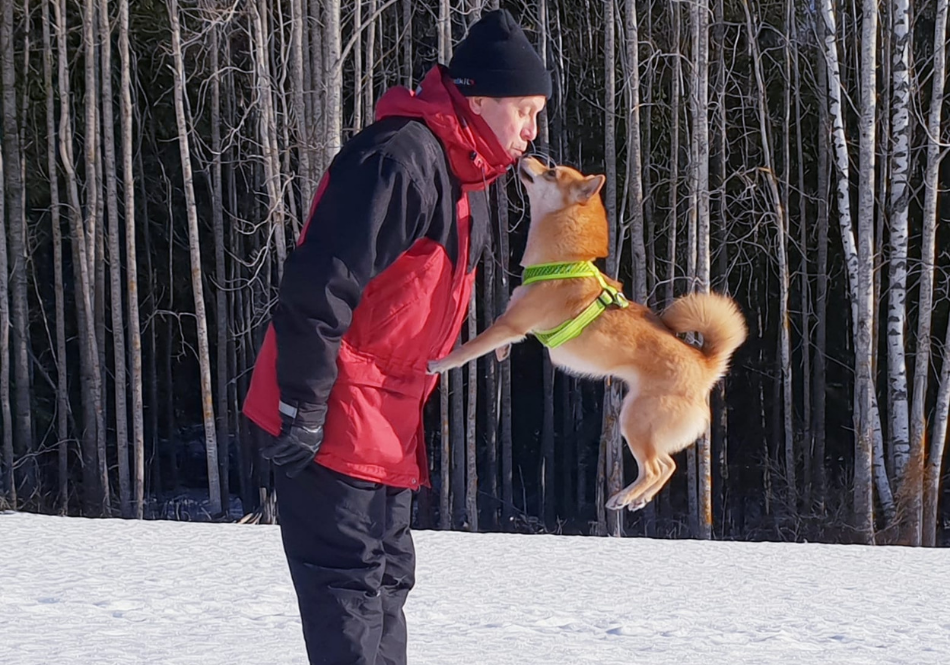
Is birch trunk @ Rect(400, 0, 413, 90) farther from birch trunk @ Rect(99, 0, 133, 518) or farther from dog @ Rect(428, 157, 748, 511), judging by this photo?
dog @ Rect(428, 157, 748, 511)

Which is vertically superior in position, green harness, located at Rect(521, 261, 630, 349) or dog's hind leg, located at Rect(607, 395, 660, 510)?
green harness, located at Rect(521, 261, 630, 349)

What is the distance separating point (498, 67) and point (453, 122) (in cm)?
14

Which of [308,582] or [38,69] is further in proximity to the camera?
[38,69]

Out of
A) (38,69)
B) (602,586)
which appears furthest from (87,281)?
(602,586)

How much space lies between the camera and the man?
1855 mm

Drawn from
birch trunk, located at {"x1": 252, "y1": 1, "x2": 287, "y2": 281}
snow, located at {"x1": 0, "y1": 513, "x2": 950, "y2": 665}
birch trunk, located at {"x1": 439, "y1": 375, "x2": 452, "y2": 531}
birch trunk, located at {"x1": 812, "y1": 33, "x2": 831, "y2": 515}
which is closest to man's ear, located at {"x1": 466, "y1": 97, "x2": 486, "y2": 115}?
snow, located at {"x1": 0, "y1": 513, "x2": 950, "y2": 665}

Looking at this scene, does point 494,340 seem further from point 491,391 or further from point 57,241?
point 57,241

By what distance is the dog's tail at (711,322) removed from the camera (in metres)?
2.56

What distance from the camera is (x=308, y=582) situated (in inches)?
78.8

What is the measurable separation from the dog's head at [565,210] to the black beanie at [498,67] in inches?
21.5

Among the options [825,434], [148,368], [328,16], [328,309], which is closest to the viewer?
[328,309]

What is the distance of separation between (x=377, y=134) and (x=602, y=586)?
3.62 m

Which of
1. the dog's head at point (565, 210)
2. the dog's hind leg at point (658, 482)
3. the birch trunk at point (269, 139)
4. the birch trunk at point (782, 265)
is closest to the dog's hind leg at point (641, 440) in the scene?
the dog's hind leg at point (658, 482)

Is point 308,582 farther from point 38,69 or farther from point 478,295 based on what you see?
point 38,69
